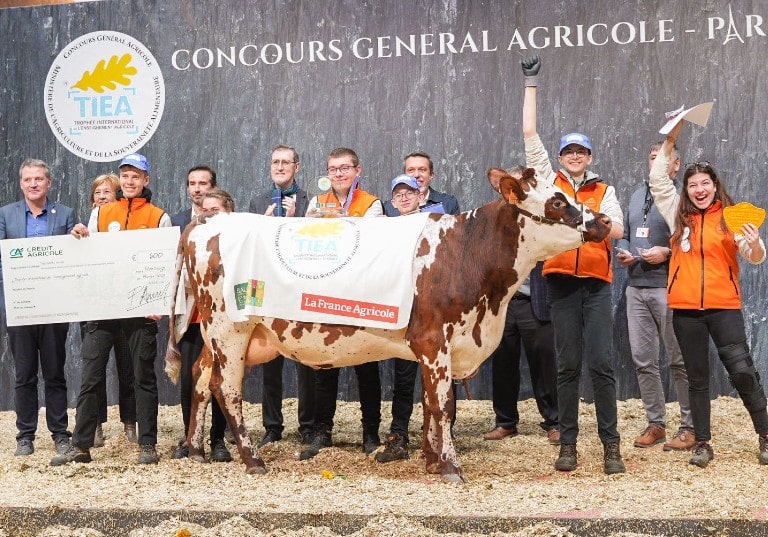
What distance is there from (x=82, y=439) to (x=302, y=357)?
1.71 meters

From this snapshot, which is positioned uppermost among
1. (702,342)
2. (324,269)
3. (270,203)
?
(270,203)

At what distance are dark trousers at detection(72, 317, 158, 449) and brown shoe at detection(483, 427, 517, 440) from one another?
98.4 inches

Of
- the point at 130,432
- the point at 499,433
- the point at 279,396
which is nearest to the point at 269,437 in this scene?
the point at 279,396

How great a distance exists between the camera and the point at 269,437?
7.13 metres

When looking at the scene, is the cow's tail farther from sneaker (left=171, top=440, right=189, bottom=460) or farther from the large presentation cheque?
sneaker (left=171, top=440, right=189, bottom=460)

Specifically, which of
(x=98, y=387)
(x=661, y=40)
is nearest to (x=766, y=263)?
(x=661, y=40)

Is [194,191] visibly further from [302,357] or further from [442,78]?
[442,78]

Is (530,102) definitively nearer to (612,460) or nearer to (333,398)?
(612,460)

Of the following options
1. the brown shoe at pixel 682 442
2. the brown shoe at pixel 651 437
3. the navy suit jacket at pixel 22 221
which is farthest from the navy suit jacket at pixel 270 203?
the brown shoe at pixel 682 442

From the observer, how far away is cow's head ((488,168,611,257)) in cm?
574

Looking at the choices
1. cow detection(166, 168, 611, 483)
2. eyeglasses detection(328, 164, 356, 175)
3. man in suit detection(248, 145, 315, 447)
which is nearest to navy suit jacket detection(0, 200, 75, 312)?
cow detection(166, 168, 611, 483)

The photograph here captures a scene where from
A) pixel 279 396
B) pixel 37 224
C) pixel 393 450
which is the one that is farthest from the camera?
pixel 279 396

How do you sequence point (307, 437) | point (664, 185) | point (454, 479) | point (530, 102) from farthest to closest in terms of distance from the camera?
point (307, 437), point (664, 185), point (530, 102), point (454, 479)

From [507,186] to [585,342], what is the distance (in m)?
1.13
